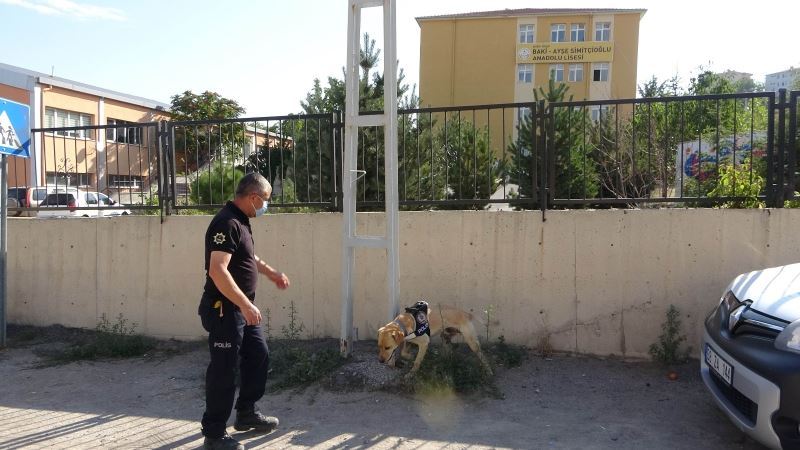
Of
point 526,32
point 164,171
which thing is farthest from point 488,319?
point 526,32

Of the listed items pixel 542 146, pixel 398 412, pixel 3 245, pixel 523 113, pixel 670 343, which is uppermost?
pixel 523 113

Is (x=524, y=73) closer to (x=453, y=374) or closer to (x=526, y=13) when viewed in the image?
(x=526, y=13)

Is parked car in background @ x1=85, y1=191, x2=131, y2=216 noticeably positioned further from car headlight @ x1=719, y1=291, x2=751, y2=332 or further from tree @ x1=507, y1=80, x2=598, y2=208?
car headlight @ x1=719, y1=291, x2=751, y2=332

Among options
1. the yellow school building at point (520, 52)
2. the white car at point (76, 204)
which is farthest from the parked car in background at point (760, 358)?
the yellow school building at point (520, 52)

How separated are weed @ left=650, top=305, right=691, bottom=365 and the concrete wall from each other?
80 mm

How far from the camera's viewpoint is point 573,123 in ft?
19.4

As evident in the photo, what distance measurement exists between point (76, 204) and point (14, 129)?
1075 millimetres

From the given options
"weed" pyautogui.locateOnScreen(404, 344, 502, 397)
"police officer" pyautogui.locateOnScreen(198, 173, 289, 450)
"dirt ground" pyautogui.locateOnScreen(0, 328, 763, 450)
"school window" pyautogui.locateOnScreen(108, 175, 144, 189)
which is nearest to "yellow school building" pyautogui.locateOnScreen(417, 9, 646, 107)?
"school window" pyautogui.locateOnScreen(108, 175, 144, 189)

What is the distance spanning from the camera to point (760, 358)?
2.99m

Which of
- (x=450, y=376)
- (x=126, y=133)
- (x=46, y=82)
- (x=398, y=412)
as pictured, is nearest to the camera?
(x=398, y=412)

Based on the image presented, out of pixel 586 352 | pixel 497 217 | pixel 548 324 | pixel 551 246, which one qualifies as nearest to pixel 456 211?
pixel 497 217

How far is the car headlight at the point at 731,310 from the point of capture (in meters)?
3.35

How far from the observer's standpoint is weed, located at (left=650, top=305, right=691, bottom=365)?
193 inches

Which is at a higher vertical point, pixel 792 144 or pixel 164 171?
pixel 792 144
